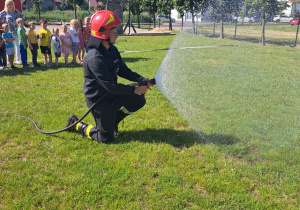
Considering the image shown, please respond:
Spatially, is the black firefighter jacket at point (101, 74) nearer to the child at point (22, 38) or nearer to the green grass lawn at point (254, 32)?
the child at point (22, 38)

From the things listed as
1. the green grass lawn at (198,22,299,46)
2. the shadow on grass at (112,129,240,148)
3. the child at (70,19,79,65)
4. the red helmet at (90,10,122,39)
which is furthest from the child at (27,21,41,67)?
the green grass lawn at (198,22,299,46)

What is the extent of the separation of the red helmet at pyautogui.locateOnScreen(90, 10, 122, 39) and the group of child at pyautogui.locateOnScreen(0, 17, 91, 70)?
6614mm

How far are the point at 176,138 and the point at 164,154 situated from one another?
0.68 metres

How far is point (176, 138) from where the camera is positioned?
495 centimetres

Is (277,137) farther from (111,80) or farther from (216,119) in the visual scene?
(111,80)

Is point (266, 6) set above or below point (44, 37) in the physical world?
above

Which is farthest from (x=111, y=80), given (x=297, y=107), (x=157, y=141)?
(x=297, y=107)

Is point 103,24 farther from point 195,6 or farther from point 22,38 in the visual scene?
point 195,6

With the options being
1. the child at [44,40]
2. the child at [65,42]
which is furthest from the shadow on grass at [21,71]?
the child at [65,42]

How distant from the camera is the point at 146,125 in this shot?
5.46 meters

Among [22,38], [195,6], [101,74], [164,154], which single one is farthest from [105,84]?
[195,6]

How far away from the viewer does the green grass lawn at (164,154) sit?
11.0 feet

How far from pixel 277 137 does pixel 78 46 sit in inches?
373

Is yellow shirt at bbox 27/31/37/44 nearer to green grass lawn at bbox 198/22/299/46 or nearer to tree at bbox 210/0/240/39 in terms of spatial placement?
tree at bbox 210/0/240/39
